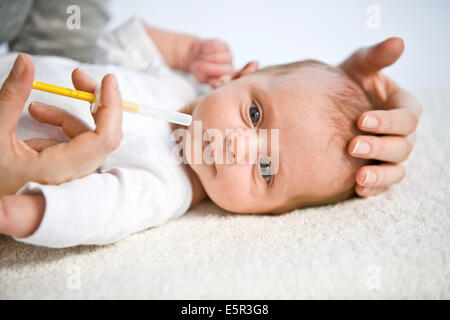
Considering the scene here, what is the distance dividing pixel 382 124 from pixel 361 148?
0.08 meters

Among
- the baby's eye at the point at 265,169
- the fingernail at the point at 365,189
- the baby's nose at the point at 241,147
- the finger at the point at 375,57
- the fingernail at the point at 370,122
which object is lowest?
the baby's eye at the point at 265,169

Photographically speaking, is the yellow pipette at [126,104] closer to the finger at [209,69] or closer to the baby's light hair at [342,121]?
the baby's light hair at [342,121]

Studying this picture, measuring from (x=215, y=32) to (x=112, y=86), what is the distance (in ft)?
4.72

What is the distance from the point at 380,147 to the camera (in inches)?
33.8

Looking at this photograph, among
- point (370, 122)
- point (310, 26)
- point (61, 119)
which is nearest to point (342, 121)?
point (370, 122)

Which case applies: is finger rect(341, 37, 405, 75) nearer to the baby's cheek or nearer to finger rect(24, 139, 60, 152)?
the baby's cheek

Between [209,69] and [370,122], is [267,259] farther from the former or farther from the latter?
[209,69]

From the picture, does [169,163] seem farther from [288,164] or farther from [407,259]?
[407,259]

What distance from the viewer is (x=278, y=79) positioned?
3.01 ft

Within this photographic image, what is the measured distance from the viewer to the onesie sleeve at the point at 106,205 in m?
0.62

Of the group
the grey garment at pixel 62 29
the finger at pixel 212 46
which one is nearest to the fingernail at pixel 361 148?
the finger at pixel 212 46

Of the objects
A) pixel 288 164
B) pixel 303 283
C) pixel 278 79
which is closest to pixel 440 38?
pixel 278 79

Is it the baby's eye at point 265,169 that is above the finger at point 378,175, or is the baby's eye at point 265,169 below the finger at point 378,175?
below

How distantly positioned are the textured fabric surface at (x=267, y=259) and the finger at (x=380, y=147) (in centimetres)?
10
